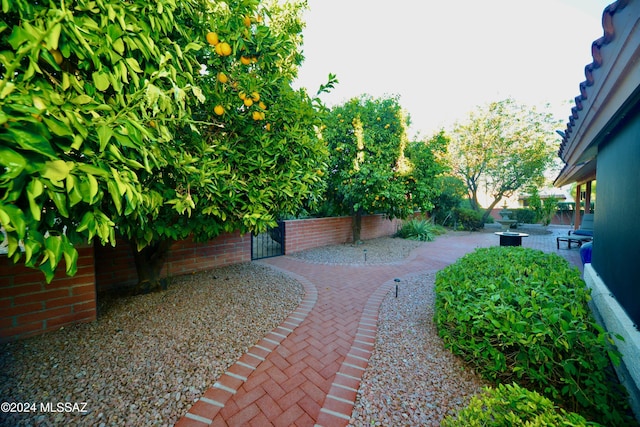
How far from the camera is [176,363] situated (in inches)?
104

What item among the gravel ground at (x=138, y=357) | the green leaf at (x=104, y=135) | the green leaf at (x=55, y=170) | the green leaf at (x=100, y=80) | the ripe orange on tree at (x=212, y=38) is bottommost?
the gravel ground at (x=138, y=357)

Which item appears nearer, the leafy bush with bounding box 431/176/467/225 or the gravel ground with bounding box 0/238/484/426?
the gravel ground with bounding box 0/238/484/426

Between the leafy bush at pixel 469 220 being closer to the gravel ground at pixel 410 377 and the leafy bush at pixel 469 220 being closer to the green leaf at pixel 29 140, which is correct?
the gravel ground at pixel 410 377

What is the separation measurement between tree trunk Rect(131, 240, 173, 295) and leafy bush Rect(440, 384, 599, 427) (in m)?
4.43

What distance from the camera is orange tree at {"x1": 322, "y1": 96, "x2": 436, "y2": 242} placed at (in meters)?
8.56

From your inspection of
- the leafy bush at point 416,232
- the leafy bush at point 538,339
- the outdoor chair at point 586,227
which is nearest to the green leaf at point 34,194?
the leafy bush at point 538,339

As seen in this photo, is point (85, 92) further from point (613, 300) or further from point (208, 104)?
point (613, 300)

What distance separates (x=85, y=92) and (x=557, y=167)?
82.8ft

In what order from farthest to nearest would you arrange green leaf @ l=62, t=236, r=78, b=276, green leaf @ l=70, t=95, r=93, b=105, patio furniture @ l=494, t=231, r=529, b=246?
patio furniture @ l=494, t=231, r=529, b=246
green leaf @ l=70, t=95, r=93, b=105
green leaf @ l=62, t=236, r=78, b=276

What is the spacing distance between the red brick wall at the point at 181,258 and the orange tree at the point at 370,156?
3.94m

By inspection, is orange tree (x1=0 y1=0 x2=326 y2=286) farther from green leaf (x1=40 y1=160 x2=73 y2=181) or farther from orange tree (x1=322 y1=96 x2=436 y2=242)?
orange tree (x1=322 y1=96 x2=436 y2=242)

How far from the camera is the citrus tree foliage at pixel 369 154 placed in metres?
8.55

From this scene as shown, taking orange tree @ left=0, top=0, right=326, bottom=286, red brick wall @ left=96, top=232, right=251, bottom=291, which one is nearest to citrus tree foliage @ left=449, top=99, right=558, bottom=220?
red brick wall @ left=96, top=232, right=251, bottom=291

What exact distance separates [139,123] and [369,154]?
8.19m
